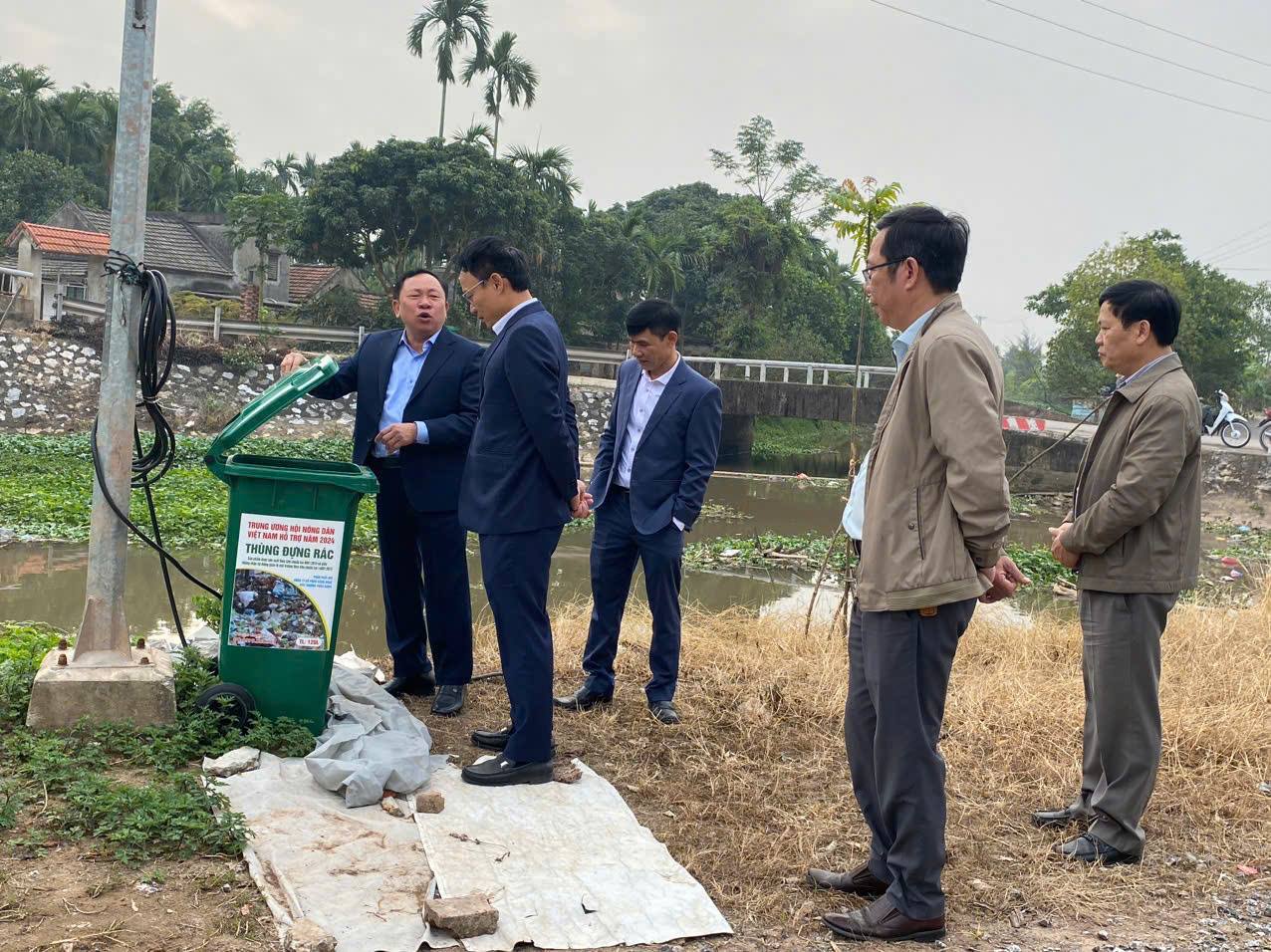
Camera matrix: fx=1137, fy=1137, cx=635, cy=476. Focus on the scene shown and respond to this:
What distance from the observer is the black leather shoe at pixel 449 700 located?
4.60 metres

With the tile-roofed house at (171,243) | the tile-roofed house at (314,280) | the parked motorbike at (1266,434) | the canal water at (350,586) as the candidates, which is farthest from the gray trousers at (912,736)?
the tile-roofed house at (171,243)

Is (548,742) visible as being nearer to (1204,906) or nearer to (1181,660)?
(1204,906)

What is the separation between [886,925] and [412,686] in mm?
2526

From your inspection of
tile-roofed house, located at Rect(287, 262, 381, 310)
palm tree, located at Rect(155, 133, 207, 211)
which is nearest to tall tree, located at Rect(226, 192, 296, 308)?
tile-roofed house, located at Rect(287, 262, 381, 310)

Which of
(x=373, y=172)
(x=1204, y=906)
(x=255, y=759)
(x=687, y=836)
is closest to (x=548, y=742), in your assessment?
(x=687, y=836)

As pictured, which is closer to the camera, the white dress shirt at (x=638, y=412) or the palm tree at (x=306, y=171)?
the white dress shirt at (x=638, y=412)

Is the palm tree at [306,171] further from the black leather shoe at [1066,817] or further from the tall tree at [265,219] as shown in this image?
the black leather shoe at [1066,817]

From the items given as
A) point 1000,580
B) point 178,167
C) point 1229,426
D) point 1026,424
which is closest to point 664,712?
point 1000,580

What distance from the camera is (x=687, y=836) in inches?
139

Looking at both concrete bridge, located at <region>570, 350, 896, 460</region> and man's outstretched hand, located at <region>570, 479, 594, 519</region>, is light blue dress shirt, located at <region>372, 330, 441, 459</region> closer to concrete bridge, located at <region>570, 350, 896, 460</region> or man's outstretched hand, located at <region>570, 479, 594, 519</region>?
man's outstretched hand, located at <region>570, 479, 594, 519</region>

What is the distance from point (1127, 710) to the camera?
353 centimetres

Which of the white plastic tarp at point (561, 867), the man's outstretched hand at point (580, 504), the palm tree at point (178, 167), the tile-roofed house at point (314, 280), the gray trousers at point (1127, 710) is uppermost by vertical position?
the palm tree at point (178, 167)

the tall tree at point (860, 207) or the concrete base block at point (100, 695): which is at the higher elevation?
the tall tree at point (860, 207)

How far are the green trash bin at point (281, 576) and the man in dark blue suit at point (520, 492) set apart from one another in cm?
45
